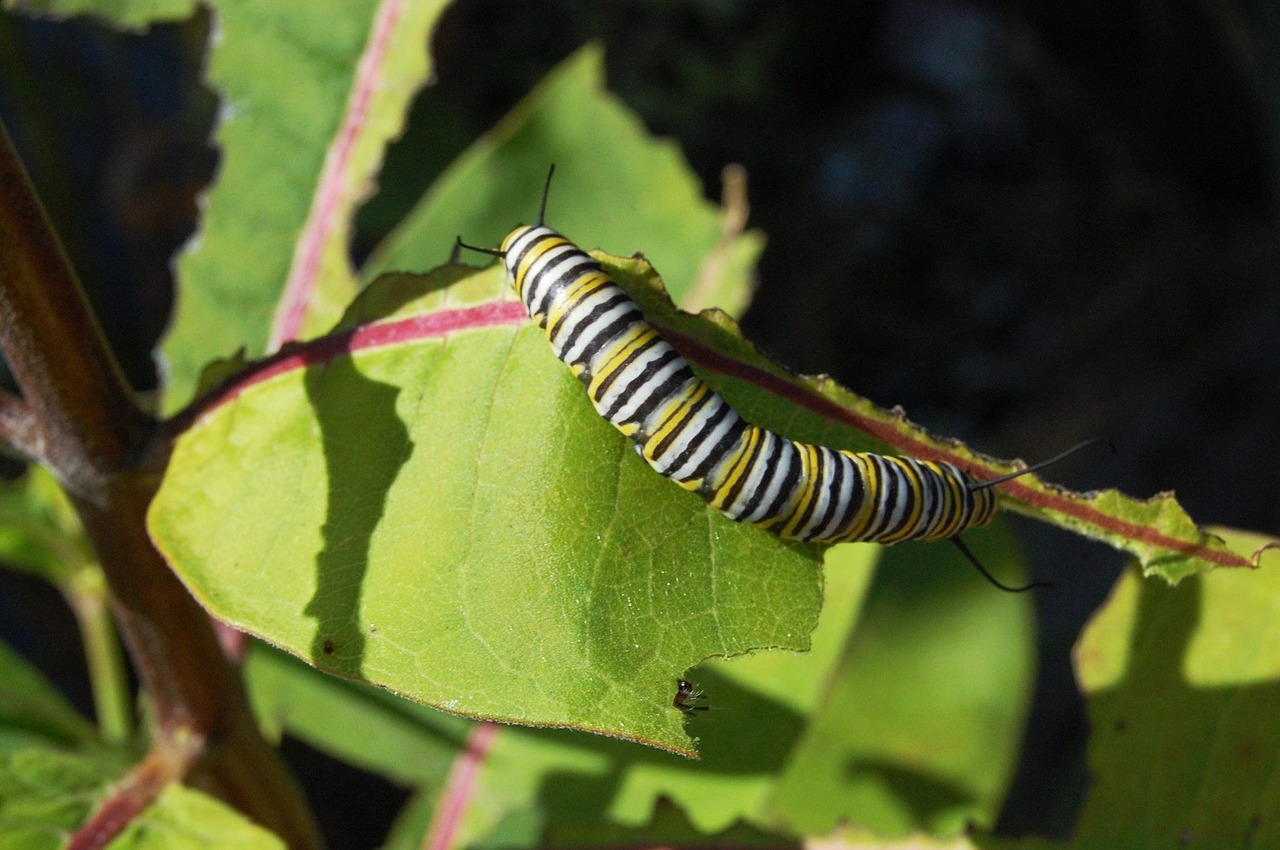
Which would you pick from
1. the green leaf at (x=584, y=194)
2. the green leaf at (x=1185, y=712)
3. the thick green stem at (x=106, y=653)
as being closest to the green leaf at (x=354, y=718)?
the thick green stem at (x=106, y=653)

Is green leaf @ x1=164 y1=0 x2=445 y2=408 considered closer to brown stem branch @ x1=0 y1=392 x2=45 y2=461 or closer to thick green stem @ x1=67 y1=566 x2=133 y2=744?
brown stem branch @ x1=0 y1=392 x2=45 y2=461

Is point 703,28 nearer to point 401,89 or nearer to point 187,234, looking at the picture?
point 187,234

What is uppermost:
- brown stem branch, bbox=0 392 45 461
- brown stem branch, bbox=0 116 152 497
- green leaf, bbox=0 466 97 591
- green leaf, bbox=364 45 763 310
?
green leaf, bbox=364 45 763 310

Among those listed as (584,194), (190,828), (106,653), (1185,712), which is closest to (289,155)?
(584,194)

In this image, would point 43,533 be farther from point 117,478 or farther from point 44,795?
point 117,478

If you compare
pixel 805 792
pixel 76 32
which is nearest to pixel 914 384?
pixel 805 792

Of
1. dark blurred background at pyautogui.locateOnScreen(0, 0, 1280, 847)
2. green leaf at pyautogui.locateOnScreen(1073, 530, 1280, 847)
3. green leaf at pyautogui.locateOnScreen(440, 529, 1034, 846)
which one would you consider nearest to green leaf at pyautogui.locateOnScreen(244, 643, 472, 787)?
green leaf at pyautogui.locateOnScreen(440, 529, 1034, 846)

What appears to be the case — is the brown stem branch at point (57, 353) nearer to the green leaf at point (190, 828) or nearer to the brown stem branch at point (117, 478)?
the brown stem branch at point (117, 478)
